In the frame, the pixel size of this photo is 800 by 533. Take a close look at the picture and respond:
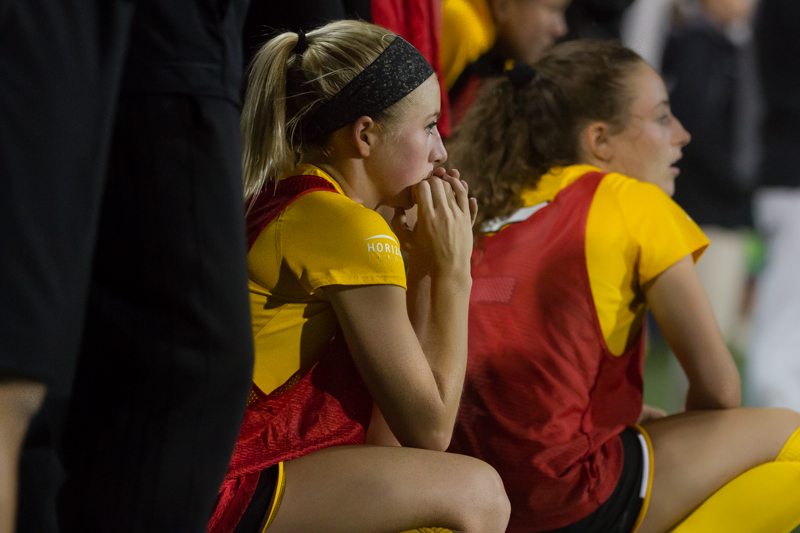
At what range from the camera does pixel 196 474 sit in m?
0.89

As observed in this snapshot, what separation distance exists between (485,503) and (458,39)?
150 centimetres

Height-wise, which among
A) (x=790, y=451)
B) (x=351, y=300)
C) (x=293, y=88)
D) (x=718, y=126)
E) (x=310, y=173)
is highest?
(x=293, y=88)

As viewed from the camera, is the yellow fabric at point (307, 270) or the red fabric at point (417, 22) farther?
the red fabric at point (417, 22)

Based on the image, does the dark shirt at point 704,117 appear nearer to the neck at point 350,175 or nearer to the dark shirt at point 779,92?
the dark shirt at point 779,92

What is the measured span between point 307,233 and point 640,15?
145 inches

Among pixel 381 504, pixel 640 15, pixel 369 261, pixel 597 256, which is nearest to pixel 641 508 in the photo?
pixel 597 256

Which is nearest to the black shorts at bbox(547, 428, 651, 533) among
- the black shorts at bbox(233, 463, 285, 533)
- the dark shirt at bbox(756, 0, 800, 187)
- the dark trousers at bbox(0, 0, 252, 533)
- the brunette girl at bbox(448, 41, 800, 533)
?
the brunette girl at bbox(448, 41, 800, 533)

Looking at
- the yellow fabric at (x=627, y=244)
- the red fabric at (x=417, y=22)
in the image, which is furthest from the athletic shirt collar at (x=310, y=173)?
the red fabric at (x=417, y=22)

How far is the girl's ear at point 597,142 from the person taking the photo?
1.81m

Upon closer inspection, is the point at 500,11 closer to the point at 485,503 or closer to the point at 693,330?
the point at 693,330

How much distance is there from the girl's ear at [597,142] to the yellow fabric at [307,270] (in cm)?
74

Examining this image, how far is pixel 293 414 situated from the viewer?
1.25 metres

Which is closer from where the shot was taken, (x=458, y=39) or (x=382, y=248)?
(x=382, y=248)

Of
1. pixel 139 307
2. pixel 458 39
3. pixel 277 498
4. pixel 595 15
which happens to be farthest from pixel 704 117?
pixel 139 307
